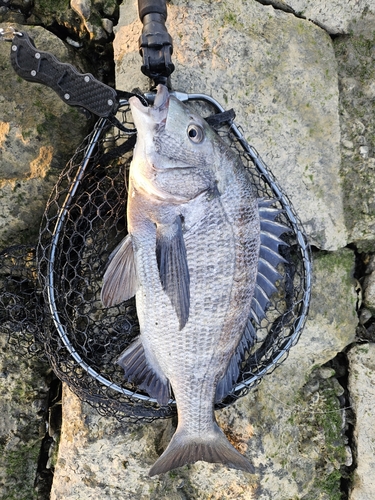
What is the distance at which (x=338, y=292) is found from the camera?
10.5 feet

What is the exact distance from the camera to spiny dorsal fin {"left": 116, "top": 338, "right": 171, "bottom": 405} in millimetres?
2648

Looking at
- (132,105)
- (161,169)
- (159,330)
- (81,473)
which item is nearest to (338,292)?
(159,330)

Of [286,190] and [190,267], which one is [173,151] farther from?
[286,190]

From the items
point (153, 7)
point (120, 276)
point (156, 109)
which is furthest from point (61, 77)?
point (120, 276)

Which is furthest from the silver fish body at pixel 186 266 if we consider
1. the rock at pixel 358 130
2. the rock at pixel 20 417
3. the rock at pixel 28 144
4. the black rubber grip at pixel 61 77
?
the rock at pixel 358 130

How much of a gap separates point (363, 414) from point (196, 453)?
140cm

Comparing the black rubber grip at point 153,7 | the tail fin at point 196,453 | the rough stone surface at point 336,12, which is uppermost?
the rough stone surface at point 336,12

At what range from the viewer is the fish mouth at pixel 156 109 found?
226 cm

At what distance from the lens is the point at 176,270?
232 centimetres

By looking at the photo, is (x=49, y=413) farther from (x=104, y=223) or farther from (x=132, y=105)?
(x=132, y=105)

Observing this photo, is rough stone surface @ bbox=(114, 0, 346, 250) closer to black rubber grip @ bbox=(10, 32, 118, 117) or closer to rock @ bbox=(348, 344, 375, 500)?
black rubber grip @ bbox=(10, 32, 118, 117)

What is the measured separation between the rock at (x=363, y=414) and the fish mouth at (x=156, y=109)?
2229 mm

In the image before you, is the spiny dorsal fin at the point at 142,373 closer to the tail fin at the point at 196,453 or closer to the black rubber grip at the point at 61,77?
the tail fin at the point at 196,453

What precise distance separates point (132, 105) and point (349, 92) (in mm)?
1857
